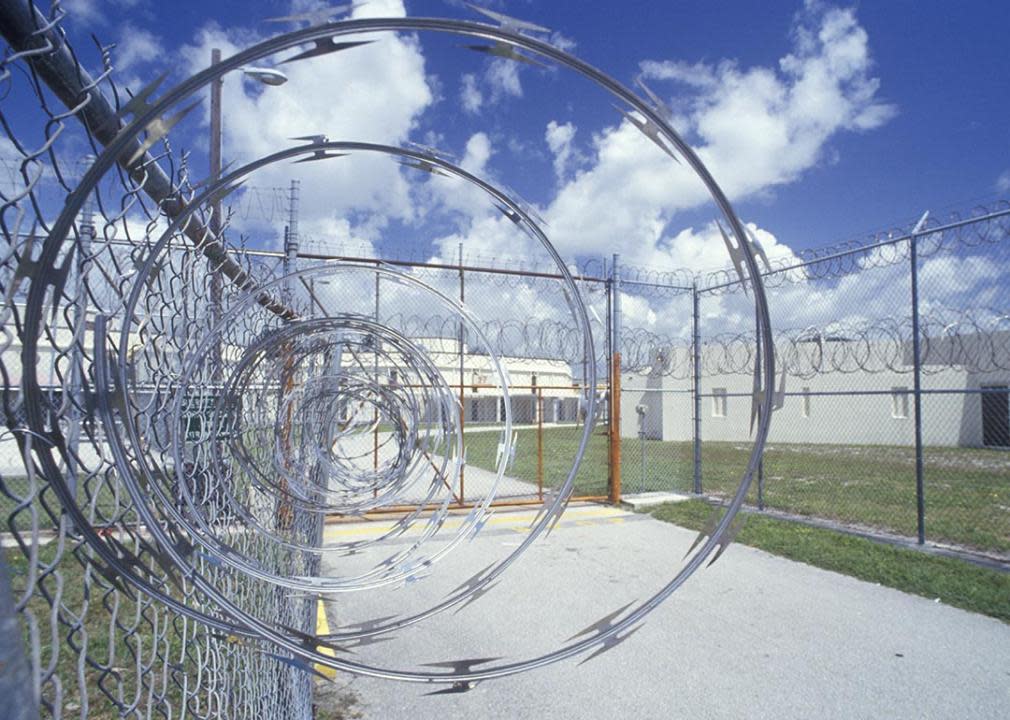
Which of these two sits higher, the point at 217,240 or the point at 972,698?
the point at 217,240

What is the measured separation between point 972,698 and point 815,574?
274cm

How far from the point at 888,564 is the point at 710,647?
3.37m

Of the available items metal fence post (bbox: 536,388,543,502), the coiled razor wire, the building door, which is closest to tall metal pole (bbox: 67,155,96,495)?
the coiled razor wire

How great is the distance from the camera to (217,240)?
246 cm

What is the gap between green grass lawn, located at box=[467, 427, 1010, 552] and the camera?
9898mm

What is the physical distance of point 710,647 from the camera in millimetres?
4871

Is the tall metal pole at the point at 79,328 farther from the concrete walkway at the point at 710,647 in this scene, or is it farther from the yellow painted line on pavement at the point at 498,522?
the yellow painted line on pavement at the point at 498,522

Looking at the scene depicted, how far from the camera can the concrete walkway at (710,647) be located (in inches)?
157

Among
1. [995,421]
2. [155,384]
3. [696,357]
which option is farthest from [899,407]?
[155,384]

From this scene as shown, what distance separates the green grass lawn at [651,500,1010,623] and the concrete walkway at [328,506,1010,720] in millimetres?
258

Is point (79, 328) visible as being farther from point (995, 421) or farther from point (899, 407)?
point (995, 421)

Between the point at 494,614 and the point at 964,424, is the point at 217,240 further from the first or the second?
A: the point at 964,424

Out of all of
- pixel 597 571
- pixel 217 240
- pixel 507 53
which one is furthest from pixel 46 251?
pixel 597 571

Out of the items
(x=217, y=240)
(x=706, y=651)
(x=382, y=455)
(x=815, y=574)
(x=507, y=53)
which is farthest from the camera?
(x=382, y=455)
